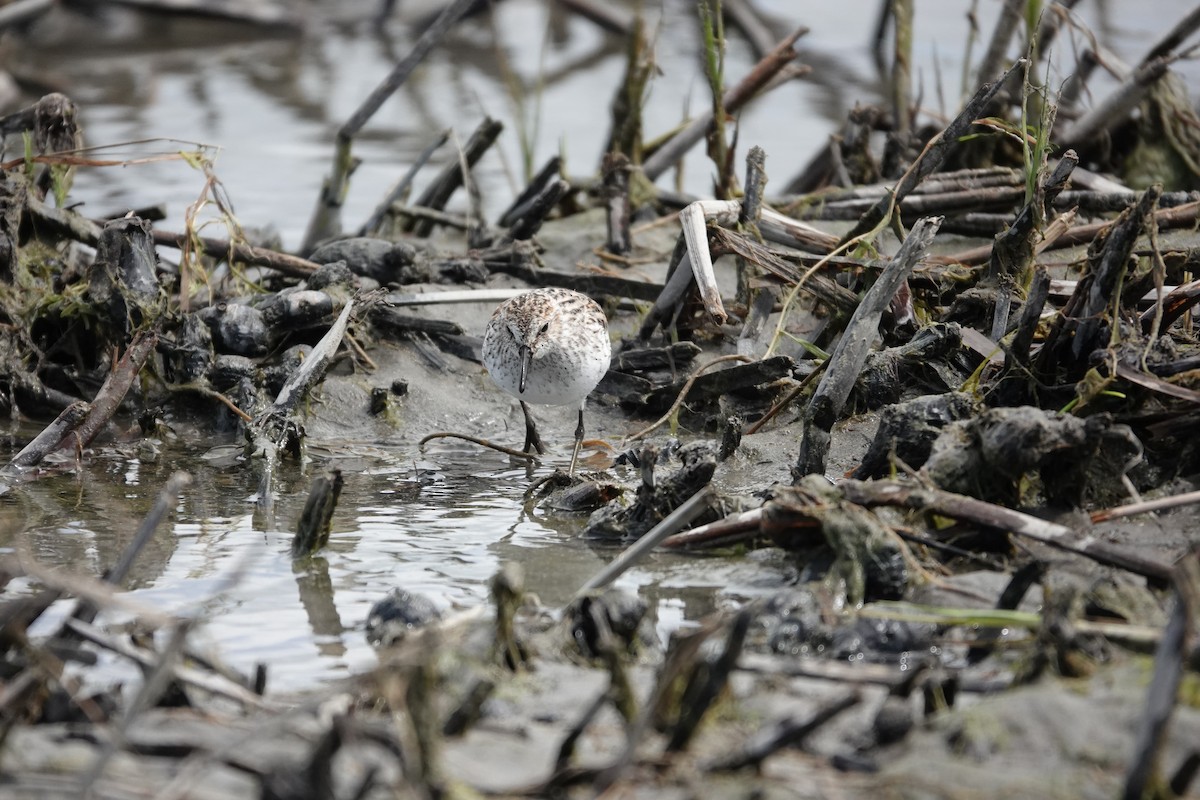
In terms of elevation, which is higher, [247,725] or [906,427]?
[906,427]

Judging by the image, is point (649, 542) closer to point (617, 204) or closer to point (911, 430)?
point (911, 430)

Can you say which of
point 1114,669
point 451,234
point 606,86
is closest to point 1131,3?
point 606,86

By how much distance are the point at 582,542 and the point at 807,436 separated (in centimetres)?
89

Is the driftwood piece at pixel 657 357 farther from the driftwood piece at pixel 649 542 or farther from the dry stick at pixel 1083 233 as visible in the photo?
the driftwood piece at pixel 649 542

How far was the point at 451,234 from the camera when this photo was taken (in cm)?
789

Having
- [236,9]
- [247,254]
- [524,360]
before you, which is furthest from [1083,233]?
[236,9]

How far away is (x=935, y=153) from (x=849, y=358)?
1181 millimetres

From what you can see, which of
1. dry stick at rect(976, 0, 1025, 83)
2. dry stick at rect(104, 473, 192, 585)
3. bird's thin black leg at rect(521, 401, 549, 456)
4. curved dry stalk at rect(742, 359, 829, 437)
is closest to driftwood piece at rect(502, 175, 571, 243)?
bird's thin black leg at rect(521, 401, 549, 456)

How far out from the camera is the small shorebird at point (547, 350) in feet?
17.0

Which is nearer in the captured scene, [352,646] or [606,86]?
[352,646]

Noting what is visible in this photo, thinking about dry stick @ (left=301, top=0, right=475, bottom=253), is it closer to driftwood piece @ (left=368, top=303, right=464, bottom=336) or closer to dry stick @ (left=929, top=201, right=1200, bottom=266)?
driftwood piece @ (left=368, top=303, right=464, bottom=336)

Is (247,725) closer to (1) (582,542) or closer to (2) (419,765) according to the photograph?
(2) (419,765)

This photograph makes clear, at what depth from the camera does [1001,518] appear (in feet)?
11.6

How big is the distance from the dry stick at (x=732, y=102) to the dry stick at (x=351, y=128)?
1406 mm
